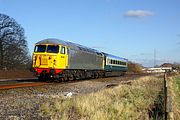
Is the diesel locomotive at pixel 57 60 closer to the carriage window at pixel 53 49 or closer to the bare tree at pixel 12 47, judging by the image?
the carriage window at pixel 53 49

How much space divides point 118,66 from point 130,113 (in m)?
41.6

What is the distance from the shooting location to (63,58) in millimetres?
26688

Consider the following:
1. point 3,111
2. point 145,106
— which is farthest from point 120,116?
point 3,111

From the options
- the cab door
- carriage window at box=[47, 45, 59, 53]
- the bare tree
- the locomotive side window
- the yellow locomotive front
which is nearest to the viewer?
the yellow locomotive front

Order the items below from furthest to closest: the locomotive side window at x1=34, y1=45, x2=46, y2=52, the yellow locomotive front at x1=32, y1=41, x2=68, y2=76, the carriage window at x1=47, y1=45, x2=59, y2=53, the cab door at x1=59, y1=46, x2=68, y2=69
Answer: the locomotive side window at x1=34, y1=45, x2=46, y2=52
the carriage window at x1=47, y1=45, x2=59, y2=53
the cab door at x1=59, y1=46, x2=68, y2=69
the yellow locomotive front at x1=32, y1=41, x2=68, y2=76

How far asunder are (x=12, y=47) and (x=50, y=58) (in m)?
40.9

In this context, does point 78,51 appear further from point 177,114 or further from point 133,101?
point 177,114

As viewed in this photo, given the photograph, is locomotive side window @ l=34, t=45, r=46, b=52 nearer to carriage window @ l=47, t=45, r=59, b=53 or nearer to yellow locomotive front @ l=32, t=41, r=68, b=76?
yellow locomotive front @ l=32, t=41, r=68, b=76

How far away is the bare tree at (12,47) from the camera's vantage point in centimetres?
6388

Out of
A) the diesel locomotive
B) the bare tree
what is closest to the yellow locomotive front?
the diesel locomotive

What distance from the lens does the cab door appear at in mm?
26447

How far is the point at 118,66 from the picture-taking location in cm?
5275

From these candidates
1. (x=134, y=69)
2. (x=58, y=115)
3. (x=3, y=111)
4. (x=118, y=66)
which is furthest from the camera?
(x=134, y=69)

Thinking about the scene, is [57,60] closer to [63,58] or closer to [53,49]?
[63,58]
